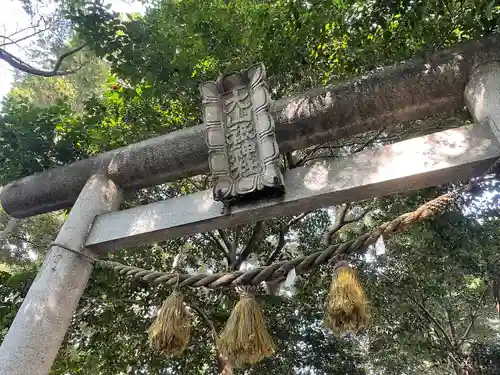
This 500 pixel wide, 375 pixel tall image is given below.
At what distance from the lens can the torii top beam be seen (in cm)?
235

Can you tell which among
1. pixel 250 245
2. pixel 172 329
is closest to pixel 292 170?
pixel 172 329

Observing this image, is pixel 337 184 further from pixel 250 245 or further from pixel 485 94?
pixel 250 245

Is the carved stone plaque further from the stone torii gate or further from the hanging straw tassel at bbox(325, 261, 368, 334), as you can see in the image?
the hanging straw tassel at bbox(325, 261, 368, 334)

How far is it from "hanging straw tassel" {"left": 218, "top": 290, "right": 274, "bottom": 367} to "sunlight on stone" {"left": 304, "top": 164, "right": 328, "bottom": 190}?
0.68 meters

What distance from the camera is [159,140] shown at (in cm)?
284

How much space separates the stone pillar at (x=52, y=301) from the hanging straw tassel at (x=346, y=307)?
144 centimetres

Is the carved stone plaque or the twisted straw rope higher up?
the carved stone plaque

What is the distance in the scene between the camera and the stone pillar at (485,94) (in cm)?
202

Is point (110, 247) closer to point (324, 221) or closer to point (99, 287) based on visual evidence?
point (99, 287)

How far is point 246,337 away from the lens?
1.78 metres

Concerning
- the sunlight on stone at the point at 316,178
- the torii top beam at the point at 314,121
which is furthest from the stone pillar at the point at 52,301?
the sunlight on stone at the point at 316,178

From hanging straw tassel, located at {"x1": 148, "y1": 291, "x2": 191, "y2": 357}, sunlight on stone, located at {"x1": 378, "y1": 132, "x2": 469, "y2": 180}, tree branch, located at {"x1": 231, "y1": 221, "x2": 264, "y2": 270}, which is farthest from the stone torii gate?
tree branch, located at {"x1": 231, "y1": 221, "x2": 264, "y2": 270}

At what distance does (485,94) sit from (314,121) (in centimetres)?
91

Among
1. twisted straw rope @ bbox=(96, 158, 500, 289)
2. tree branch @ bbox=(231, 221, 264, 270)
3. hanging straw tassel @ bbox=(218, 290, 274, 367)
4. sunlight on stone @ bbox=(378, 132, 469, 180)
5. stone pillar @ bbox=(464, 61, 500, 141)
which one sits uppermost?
tree branch @ bbox=(231, 221, 264, 270)
